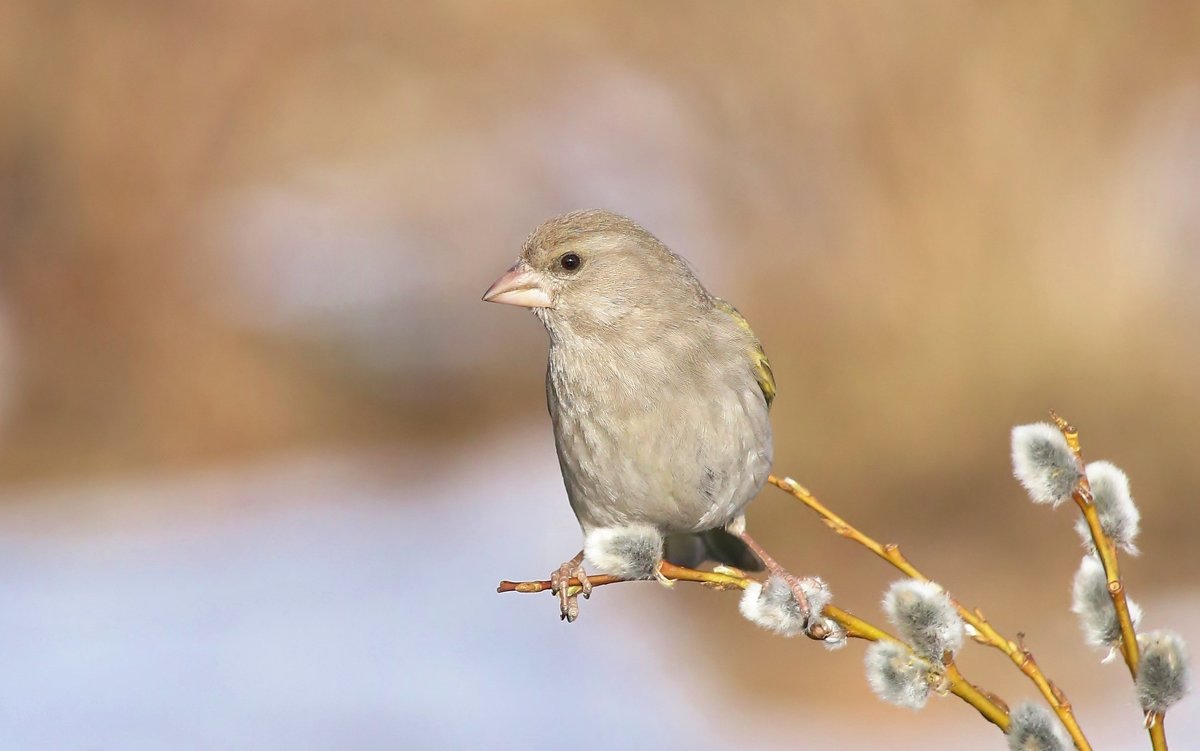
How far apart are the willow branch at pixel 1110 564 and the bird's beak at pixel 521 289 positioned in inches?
71.3

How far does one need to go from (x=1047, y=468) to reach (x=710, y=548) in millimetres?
2581

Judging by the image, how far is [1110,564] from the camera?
220 cm

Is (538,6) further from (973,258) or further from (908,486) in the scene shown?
(908,486)

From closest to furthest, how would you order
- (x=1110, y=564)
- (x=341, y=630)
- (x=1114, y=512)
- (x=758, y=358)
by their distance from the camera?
(x=1110, y=564) < (x=1114, y=512) < (x=758, y=358) < (x=341, y=630)

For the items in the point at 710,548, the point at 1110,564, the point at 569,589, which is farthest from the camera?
the point at 710,548

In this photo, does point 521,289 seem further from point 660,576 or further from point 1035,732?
point 1035,732

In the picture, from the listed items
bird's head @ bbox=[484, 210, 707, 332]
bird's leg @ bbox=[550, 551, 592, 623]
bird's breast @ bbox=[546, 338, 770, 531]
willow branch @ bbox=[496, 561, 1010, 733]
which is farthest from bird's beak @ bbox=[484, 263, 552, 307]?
willow branch @ bbox=[496, 561, 1010, 733]

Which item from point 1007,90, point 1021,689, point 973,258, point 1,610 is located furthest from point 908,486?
point 1,610

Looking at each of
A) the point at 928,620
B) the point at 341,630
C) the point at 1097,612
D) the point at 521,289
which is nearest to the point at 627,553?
the point at 928,620

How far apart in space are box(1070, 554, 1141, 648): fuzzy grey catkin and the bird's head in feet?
5.75

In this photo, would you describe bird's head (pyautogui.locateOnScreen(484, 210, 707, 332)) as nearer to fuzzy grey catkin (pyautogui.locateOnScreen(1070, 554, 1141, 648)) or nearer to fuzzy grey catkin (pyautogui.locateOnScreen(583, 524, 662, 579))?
fuzzy grey catkin (pyautogui.locateOnScreen(583, 524, 662, 579))

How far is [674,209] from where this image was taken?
1160cm

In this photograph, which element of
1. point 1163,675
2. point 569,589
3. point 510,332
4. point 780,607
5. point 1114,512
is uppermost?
point 510,332

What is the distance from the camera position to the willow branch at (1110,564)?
215cm
